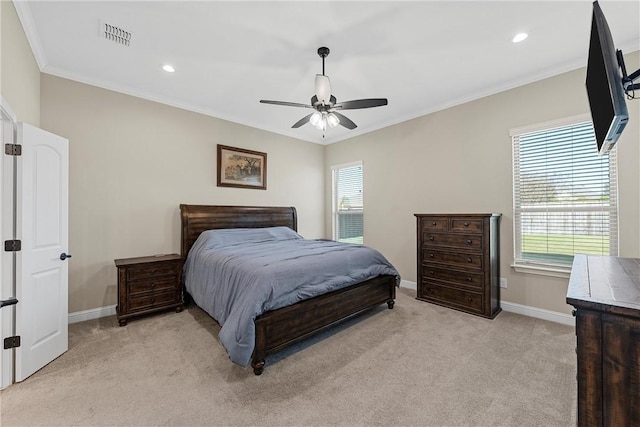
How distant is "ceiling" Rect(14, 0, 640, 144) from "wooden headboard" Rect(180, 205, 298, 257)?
5.43ft

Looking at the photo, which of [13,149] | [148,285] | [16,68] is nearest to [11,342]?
[148,285]

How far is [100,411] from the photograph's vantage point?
172cm

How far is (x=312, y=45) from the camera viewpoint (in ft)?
8.49

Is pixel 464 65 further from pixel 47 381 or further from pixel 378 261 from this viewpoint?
pixel 47 381

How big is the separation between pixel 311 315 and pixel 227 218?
243 cm

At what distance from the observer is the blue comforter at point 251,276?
2.10m

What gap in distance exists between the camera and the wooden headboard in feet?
12.5

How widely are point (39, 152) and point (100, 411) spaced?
207 centimetres

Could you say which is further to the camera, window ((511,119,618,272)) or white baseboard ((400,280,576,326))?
white baseboard ((400,280,576,326))

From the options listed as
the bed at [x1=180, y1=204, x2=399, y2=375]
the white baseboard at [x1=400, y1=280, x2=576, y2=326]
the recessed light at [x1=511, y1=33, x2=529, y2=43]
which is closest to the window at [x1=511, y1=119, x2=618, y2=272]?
the white baseboard at [x1=400, y1=280, x2=576, y2=326]

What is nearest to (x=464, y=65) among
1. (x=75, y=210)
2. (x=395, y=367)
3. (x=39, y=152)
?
(x=395, y=367)

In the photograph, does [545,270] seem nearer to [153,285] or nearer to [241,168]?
[241,168]

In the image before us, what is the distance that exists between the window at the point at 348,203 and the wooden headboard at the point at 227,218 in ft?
3.56

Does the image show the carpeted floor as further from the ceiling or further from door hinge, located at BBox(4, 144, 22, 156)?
the ceiling
